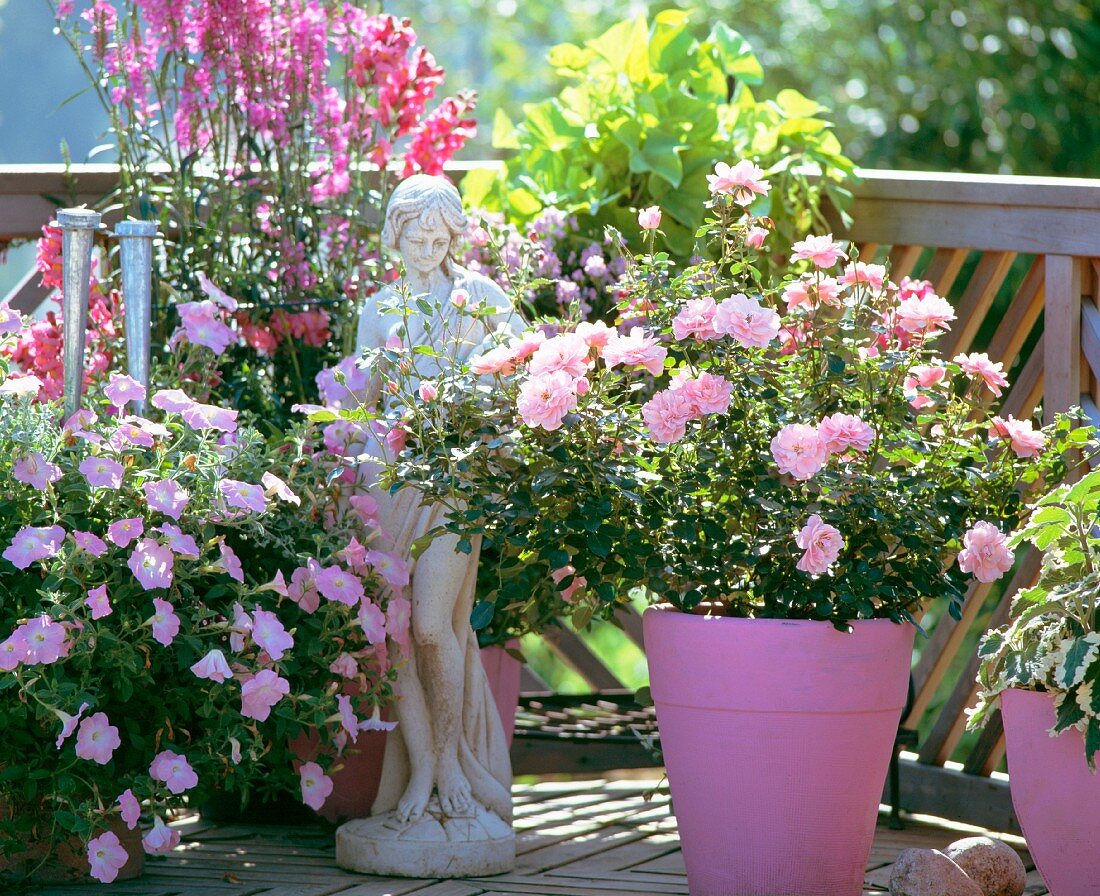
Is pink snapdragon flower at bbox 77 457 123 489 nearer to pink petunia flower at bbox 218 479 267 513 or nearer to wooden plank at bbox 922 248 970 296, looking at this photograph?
pink petunia flower at bbox 218 479 267 513

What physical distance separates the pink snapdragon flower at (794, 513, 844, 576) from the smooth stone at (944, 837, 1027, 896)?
0.56 meters

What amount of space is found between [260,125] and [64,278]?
703mm

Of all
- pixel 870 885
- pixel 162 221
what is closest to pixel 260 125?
pixel 162 221

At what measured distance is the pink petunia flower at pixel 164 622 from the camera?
237 centimetres

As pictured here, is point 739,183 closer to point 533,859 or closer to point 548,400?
point 548,400

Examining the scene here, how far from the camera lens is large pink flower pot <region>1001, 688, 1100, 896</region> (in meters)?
2.27

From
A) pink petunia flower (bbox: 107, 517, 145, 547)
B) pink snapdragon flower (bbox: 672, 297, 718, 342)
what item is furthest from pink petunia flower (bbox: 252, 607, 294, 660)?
pink snapdragon flower (bbox: 672, 297, 718, 342)

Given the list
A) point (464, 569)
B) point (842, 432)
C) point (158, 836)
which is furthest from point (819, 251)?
point (158, 836)

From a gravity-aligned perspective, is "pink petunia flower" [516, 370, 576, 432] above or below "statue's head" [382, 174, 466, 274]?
below

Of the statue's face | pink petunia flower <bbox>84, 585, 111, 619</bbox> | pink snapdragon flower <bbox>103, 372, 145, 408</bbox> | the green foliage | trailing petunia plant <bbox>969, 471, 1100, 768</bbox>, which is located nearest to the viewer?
trailing petunia plant <bbox>969, 471, 1100, 768</bbox>

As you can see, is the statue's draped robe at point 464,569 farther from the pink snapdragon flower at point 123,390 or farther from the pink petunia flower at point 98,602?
the pink petunia flower at point 98,602

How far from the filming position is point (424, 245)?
9.20 ft

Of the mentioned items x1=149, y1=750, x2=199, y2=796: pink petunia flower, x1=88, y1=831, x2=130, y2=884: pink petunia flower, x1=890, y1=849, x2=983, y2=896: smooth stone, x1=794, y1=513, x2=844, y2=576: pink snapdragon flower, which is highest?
x1=794, y1=513, x2=844, y2=576: pink snapdragon flower

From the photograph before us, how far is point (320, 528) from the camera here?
2.79 m
